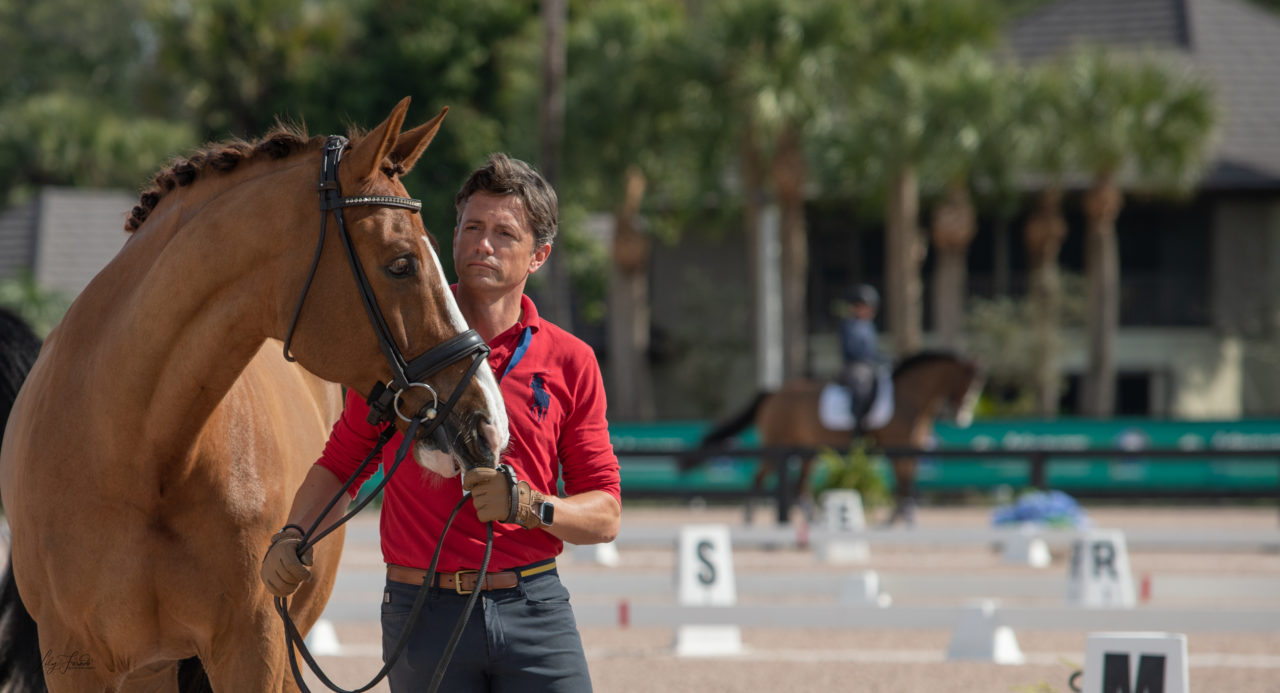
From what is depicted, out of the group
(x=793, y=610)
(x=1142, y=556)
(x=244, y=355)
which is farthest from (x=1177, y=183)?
(x=244, y=355)

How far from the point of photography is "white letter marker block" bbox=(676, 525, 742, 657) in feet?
28.9

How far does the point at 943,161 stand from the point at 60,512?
21.7m

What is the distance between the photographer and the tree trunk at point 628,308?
26.1 m

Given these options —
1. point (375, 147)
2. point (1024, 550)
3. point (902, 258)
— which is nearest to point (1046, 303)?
point (902, 258)

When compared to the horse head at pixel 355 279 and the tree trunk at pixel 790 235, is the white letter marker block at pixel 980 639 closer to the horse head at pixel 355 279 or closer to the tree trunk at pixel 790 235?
the horse head at pixel 355 279

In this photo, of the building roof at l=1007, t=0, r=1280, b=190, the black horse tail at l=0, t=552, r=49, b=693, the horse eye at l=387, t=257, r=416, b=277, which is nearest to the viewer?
the horse eye at l=387, t=257, r=416, b=277

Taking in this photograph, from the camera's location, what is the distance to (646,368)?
2744 centimetres

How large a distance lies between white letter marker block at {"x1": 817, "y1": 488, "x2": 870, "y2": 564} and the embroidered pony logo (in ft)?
33.1

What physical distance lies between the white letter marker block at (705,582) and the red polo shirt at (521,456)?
5.65 meters

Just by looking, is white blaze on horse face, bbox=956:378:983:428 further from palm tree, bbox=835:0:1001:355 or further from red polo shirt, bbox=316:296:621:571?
red polo shirt, bbox=316:296:621:571

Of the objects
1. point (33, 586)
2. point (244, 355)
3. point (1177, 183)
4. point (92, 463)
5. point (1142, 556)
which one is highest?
point (1177, 183)

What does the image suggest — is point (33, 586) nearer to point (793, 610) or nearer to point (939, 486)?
point (793, 610)

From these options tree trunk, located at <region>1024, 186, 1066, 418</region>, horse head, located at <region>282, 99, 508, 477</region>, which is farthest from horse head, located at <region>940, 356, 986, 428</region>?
horse head, located at <region>282, 99, 508, 477</region>

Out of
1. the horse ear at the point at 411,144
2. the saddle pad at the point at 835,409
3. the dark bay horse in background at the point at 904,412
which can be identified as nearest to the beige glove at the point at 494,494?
the horse ear at the point at 411,144
